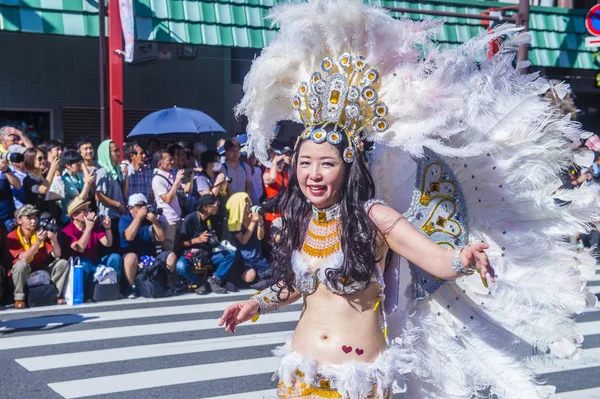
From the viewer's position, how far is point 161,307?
919 centimetres

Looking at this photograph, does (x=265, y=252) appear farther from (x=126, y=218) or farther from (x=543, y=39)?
(x=543, y=39)

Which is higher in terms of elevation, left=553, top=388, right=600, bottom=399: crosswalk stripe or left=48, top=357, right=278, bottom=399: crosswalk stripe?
left=48, top=357, right=278, bottom=399: crosswalk stripe

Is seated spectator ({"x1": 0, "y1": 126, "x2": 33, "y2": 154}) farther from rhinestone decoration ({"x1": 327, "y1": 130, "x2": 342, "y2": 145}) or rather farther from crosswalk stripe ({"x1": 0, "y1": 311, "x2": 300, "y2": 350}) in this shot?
rhinestone decoration ({"x1": 327, "y1": 130, "x2": 342, "y2": 145})

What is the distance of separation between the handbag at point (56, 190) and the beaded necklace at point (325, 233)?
616 centimetres

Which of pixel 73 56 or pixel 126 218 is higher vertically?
pixel 73 56

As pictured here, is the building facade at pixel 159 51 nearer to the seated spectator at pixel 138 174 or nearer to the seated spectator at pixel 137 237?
the seated spectator at pixel 138 174

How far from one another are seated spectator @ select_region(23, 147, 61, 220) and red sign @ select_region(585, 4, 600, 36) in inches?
381

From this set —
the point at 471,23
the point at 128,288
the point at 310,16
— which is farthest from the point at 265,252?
the point at 310,16

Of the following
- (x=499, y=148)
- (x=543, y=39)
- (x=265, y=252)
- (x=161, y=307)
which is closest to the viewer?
(x=499, y=148)

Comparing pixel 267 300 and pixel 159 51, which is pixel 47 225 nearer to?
pixel 267 300

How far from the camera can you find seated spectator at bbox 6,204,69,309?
28.8 ft

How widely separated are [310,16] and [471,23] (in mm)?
12123

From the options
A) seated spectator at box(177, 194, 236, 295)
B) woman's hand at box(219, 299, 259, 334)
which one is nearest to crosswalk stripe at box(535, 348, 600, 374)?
woman's hand at box(219, 299, 259, 334)

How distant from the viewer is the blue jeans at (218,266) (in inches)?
392
